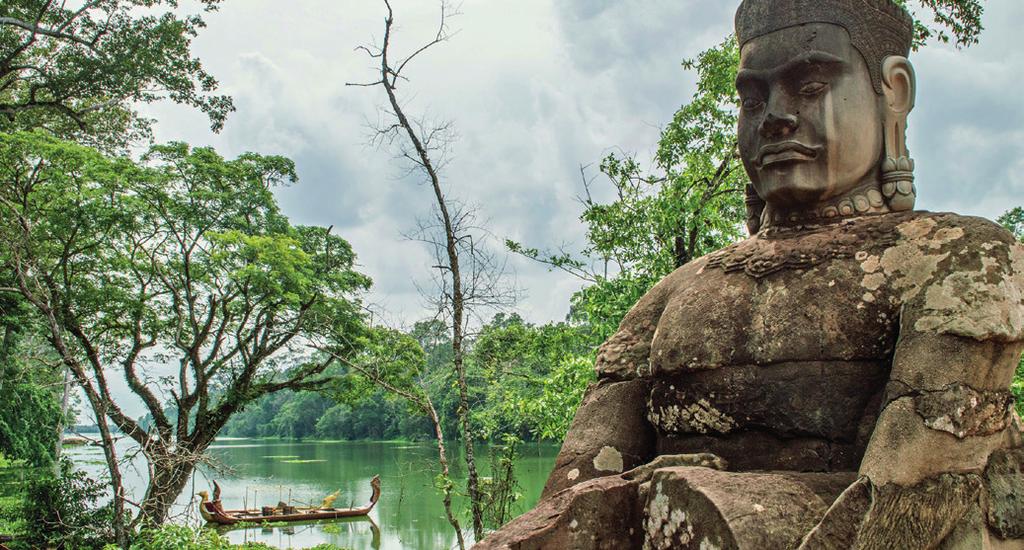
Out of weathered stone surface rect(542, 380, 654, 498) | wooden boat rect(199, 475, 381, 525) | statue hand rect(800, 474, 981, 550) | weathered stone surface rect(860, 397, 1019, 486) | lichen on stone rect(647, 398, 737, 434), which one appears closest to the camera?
statue hand rect(800, 474, 981, 550)

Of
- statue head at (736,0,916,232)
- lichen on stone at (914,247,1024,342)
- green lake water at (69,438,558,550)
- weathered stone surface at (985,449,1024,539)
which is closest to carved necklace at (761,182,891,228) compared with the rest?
statue head at (736,0,916,232)

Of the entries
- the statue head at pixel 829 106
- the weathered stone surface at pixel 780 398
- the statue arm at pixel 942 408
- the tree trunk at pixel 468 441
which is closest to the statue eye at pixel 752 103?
the statue head at pixel 829 106

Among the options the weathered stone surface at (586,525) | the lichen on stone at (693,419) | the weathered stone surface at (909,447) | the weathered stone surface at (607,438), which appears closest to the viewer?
the weathered stone surface at (909,447)

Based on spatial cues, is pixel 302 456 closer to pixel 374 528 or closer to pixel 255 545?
pixel 374 528

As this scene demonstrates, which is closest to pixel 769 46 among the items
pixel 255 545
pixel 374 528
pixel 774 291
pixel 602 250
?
pixel 774 291

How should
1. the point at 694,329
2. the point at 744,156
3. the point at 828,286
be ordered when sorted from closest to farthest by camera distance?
the point at 828,286
the point at 694,329
the point at 744,156

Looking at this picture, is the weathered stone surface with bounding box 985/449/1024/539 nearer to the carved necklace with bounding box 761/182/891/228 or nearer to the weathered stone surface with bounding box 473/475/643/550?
the carved necklace with bounding box 761/182/891/228

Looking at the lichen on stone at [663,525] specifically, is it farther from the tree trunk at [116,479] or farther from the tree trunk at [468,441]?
the tree trunk at [116,479]

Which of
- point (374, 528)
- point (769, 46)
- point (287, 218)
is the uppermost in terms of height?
point (287, 218)

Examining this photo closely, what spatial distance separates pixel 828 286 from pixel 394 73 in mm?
6822

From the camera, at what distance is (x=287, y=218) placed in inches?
715

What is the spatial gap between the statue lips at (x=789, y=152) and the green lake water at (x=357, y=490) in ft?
23.0

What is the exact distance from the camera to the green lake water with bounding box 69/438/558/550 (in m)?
14.2

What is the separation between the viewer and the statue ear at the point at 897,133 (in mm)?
2545
